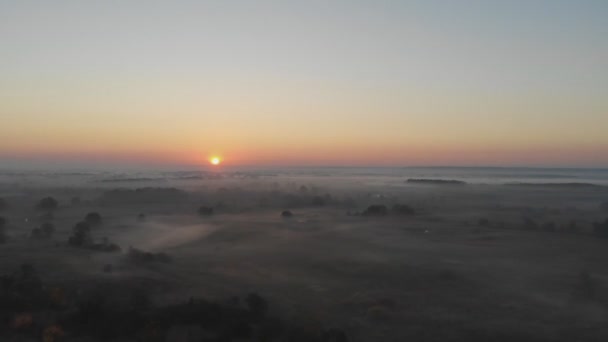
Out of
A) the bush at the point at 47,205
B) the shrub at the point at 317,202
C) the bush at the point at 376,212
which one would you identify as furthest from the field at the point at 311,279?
the shrub at the point at 317,202

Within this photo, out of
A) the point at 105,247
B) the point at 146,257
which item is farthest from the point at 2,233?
the point at 146,257

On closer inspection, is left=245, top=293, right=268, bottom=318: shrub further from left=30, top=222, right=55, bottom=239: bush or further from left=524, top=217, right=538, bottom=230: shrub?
left=524, top=217, right=538, bottom=230: shrub

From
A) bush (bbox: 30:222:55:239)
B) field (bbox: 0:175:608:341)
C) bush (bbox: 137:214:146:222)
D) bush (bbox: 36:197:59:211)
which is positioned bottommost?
field (bbox: 0:175:608:341)

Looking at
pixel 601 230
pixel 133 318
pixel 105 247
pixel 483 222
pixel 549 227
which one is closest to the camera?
pixel 133 318

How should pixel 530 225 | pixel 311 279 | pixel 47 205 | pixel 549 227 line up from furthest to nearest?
pixel 47 205 → pixel 530 225 → pixel 549 227 → pixel 311 279

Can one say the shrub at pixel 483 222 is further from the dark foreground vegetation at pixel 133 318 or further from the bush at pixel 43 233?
the bush at pixel 43 233

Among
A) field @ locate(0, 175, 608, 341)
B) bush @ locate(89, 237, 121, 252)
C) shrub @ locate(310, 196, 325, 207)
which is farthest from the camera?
shrub @ locate(310, 196, 325, 207)

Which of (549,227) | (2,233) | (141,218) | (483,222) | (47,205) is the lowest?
(549,227)

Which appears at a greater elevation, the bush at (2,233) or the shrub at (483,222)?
the bush at (2,233)

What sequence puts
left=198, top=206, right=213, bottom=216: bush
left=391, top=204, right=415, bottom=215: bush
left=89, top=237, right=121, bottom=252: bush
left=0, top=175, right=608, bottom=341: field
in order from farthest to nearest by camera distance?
left=198, top=206, right=213, bottom=216: bush → left=391, top=204, right=415, bottom=215: bush → left=89, top=237, right=121, bottom=252: bush → left=0, top=175, right=608, bottom=341: field

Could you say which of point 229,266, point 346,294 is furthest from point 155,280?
point 346,294

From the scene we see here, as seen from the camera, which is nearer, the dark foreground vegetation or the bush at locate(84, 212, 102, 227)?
the dark foreground vegetation

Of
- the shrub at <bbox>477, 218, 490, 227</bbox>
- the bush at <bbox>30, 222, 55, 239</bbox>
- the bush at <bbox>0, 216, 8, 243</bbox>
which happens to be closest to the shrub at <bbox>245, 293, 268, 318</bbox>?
the bush at <bbox>0, 216, 8, 243</bbox>

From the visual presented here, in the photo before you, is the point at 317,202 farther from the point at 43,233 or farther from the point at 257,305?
the point at 257,305
